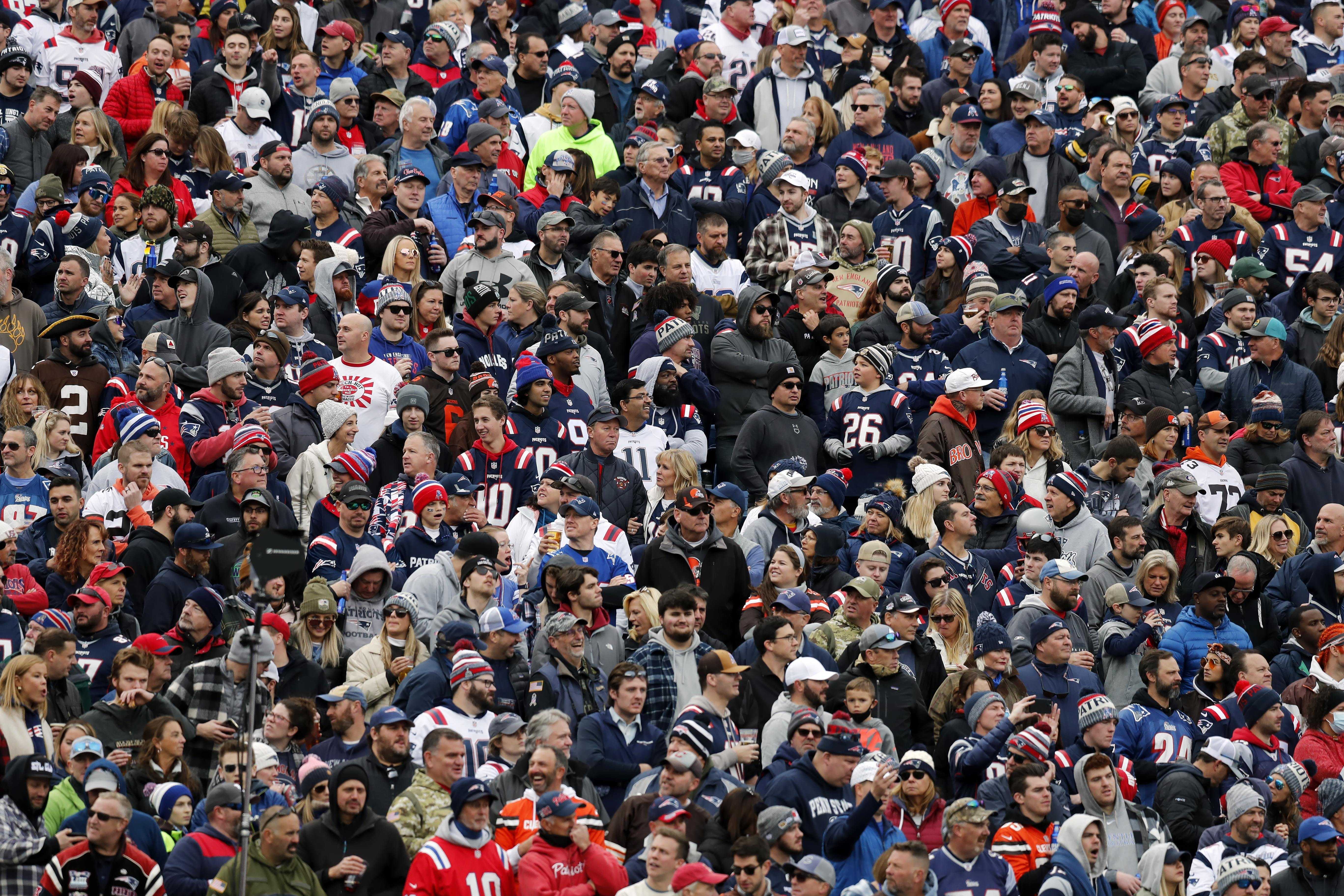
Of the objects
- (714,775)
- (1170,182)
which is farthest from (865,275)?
(714,775)

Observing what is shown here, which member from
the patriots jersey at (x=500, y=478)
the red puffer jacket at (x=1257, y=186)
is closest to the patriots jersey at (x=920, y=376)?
the patriots jersey at (x=500, y=478)

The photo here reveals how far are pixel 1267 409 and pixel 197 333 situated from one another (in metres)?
8.05

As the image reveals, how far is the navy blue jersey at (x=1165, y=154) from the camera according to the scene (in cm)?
2138

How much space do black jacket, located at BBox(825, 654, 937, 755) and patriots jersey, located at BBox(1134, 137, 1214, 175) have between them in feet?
28.5

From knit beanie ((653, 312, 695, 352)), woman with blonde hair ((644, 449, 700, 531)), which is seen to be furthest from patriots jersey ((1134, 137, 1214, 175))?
woman with blonde hair ((644, 449, 700, 531))

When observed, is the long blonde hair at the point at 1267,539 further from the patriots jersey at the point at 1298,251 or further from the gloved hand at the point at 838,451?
the patriots jersey at the point at 1298,251

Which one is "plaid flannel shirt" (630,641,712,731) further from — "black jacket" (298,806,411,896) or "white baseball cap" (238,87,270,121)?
"white baseball cap" (238,87,270,121)

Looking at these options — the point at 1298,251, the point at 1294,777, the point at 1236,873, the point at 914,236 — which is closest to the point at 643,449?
the point at 914,236

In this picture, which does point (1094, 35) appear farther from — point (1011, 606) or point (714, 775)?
point (714, 775)

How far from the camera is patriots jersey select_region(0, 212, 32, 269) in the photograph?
17.9 m

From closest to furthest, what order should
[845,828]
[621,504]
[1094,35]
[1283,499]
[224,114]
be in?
[845,828], [621,504], [1283,499], [224,114], [1094,35]

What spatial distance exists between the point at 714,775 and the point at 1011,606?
3420 millimetres

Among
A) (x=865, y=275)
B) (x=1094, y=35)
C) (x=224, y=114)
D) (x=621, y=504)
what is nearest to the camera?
(x=621, y=504)

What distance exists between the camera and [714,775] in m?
12.8
